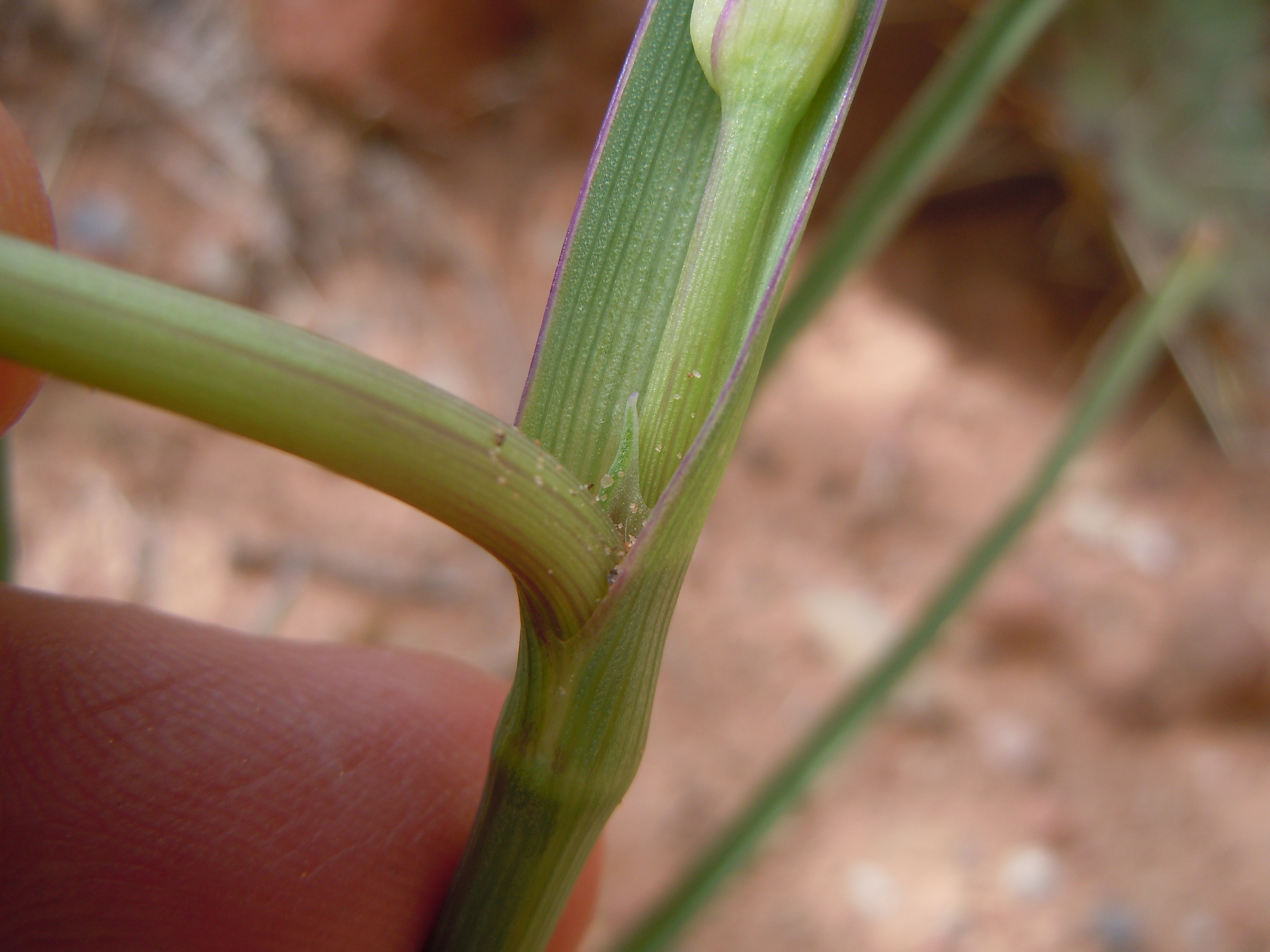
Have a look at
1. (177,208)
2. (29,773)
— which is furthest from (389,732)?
(177,208)

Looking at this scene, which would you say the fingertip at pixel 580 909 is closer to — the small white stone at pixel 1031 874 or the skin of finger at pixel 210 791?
the skin of finger at pixel 210 791

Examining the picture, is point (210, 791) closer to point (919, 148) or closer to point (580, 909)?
point (580, 909)

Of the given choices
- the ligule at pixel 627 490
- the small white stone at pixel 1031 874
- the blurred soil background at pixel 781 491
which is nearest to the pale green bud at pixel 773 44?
the ligule at pixel 627 490

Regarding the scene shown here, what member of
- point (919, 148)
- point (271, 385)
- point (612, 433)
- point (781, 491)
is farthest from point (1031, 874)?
point (271, 385)

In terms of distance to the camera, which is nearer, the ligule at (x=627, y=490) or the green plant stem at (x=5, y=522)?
the ligule at (x=627, y=490)

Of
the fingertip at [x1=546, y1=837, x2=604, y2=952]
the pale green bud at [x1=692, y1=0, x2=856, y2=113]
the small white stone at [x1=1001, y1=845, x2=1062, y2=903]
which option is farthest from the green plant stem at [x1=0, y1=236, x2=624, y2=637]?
the small white stone at [x1=1001, y1=845, x2=1062, y2=903]
